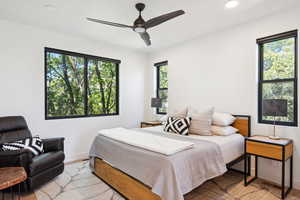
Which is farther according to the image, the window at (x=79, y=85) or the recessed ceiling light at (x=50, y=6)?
the window at (x=79, y=85)

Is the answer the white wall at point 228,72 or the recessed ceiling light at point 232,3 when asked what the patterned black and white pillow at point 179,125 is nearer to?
the white wall at point 228,72

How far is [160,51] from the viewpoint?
489cm

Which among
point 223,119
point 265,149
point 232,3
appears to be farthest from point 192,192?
point 232,3

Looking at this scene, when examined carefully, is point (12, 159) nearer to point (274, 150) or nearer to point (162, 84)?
point (274, 150)

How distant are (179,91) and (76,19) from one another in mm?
2691

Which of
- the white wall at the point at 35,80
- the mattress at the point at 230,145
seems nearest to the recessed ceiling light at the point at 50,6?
the white wall at the point at 35,80

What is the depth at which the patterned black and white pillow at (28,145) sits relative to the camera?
2581 millimetres

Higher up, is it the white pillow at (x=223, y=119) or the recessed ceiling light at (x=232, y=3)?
the recessed ceiling light at (x=232, y=3)

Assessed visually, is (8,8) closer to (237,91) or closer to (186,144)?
(186,144)

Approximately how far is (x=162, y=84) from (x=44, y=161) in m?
3.35

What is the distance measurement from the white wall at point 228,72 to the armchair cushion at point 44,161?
277cm

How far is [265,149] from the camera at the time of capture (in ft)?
8.12

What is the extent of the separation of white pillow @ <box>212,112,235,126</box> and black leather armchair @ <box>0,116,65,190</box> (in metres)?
2.73

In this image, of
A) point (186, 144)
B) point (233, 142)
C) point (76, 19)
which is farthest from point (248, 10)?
point (76, 19)
